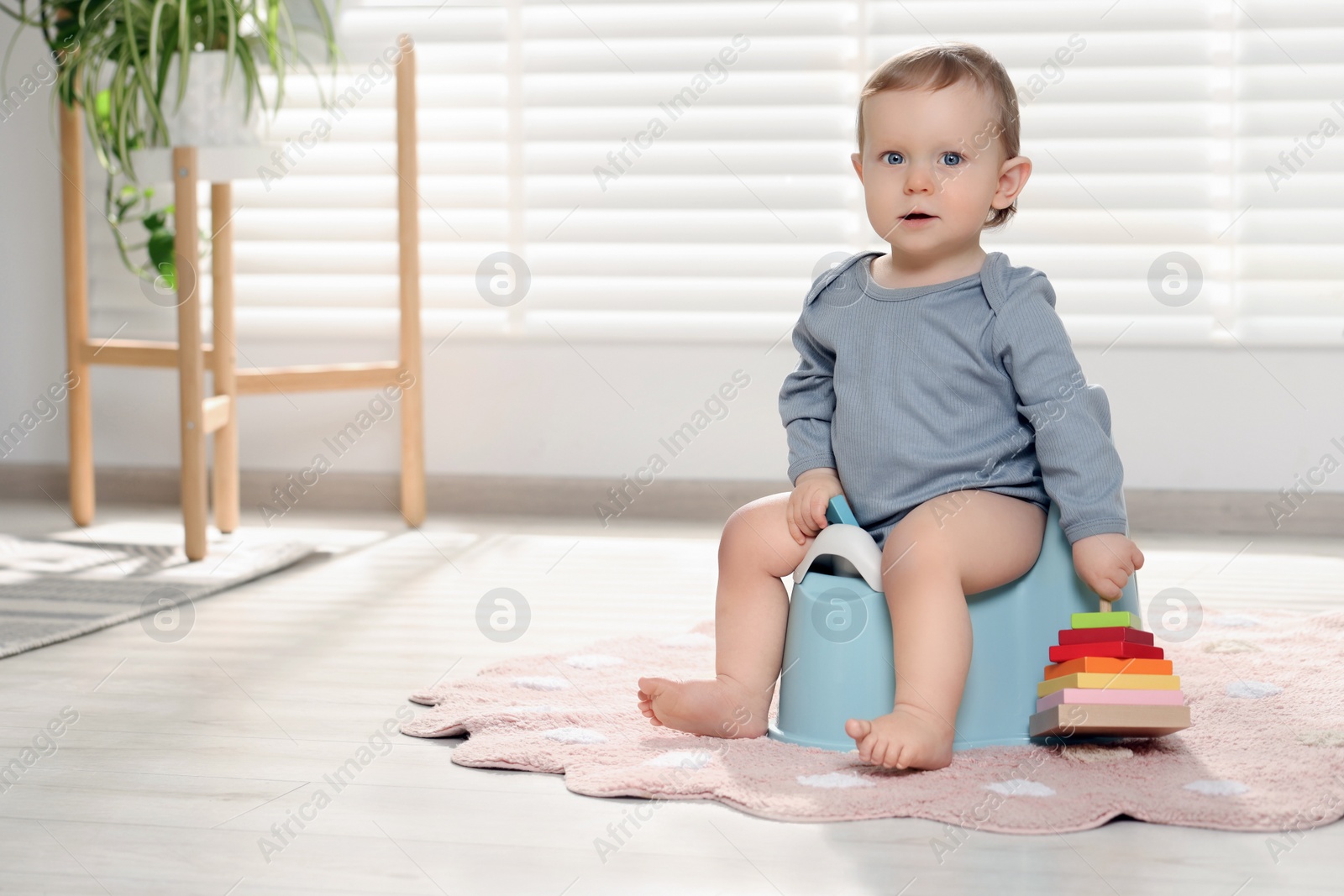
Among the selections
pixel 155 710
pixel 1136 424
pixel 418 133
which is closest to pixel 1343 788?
pixel 155 710

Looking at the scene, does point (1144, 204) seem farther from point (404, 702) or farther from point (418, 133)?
point (404, 702)

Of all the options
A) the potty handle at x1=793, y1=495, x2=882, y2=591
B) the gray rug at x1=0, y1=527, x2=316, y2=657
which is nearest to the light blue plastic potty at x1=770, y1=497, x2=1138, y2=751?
the potty handle at x1=793, y1=495, x2=882, y2=591

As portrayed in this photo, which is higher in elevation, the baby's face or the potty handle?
the baby's face

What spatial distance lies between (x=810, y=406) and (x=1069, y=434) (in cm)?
23

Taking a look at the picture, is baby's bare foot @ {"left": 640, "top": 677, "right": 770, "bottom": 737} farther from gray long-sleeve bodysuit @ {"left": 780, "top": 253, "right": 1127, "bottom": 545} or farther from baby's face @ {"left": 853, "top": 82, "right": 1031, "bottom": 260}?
baby's face @ {"left": 853, "top": 82, "right": 1031, "bottom": 260}

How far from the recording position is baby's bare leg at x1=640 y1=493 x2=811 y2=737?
1045mm

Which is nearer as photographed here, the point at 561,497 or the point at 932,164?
the point at 932,164

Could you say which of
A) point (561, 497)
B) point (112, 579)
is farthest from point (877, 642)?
point (561, 497)

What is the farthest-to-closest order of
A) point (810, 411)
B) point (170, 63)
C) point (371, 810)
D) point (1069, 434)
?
point (170, 63), point (810, 411), point (1069, 434), point (371, 810)

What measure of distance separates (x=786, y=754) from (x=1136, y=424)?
1305 millimetres

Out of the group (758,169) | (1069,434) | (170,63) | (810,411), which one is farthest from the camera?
(758,169)

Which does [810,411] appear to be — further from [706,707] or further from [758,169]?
[758,169]

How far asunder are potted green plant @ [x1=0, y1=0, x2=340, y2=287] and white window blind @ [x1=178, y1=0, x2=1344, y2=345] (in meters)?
0.28

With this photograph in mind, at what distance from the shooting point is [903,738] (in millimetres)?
932
